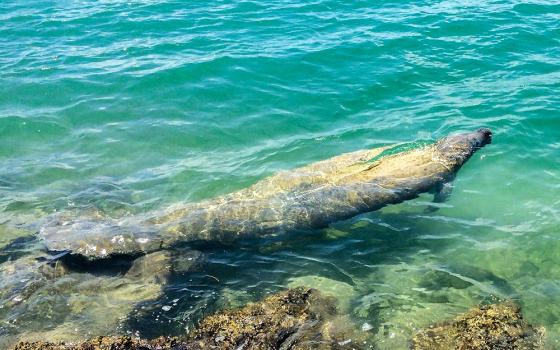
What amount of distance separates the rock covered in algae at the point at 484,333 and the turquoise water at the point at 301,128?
299 millimetres

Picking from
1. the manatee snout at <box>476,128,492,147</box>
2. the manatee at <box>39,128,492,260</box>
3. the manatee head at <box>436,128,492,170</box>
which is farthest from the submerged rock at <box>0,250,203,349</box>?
the manatee snout at <box>476,128,492,147</box>

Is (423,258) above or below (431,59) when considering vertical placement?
below

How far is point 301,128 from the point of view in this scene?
13.7 meters

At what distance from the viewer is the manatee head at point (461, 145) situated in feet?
37.4

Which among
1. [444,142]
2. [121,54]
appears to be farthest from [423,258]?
[121,54]

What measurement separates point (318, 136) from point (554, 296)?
6.75 m

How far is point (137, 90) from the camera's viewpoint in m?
16.0

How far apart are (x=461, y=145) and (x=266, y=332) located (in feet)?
23.5

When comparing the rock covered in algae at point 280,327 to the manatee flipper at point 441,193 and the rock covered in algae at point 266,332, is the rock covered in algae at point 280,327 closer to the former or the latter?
the rock covered in algae at point 266,332

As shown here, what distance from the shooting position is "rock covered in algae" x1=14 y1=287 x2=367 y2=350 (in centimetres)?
632

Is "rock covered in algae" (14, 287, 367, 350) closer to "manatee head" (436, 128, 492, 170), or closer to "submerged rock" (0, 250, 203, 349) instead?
"submerged rock" (0, 250, 203, 349)

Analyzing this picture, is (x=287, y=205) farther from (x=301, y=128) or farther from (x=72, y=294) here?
(x=301, y=128)

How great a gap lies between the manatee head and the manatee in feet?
0.07

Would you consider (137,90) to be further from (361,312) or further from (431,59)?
(361,312)
